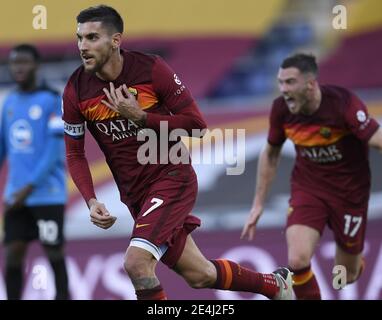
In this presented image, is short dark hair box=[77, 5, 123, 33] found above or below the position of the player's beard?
above

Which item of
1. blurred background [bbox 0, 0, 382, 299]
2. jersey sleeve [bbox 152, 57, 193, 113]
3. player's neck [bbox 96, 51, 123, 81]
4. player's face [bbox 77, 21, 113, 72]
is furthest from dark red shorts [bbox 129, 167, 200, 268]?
blurred background [bbox 0, 0, 382, 299]

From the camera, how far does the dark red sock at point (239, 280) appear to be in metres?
6.35

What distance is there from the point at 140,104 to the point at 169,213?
2.35ft

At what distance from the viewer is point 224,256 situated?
32.4ft

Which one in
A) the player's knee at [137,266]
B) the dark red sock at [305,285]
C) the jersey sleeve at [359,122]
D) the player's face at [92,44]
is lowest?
the dark red sock at [305,285]

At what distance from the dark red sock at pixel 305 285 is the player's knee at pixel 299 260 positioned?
38mm

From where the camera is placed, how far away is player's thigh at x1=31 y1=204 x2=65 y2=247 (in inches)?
331

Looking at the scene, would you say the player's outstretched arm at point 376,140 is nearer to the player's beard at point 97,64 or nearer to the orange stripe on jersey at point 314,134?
the orange stripe on jersey at point 314,134

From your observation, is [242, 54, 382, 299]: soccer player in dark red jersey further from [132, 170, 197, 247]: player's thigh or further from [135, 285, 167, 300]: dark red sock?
[135, 285, 167, 300]: dark red sock

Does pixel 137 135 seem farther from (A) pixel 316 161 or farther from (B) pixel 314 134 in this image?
(A) pixel 316 161

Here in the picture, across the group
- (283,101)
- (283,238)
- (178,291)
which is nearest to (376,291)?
(283,238)

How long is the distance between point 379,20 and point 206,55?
196 cm

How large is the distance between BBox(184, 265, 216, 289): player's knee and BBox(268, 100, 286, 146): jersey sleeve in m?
A: 1.70

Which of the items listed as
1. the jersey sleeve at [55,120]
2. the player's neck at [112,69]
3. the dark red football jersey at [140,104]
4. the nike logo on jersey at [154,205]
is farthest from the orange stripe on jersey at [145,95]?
the jersey sleeve at [55,120]
